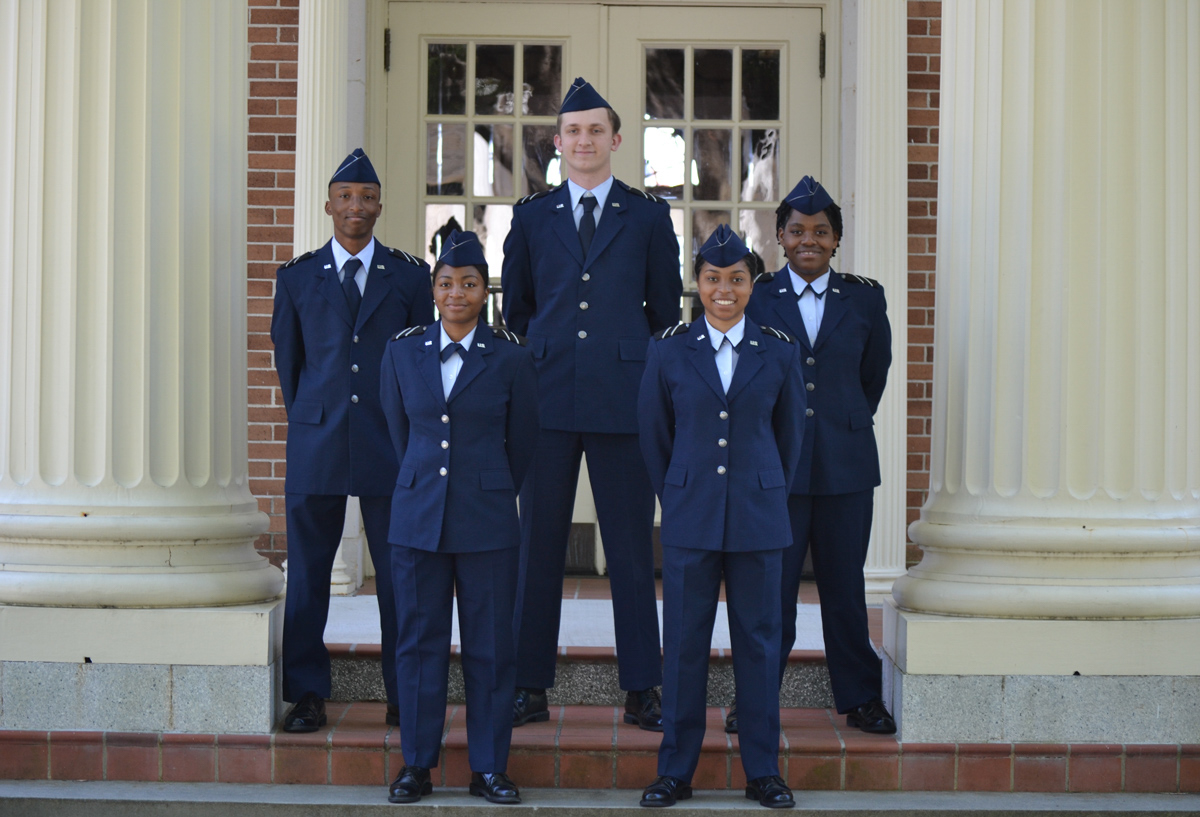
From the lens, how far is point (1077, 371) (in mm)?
4148

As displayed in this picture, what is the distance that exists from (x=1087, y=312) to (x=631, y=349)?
1446 millimetres

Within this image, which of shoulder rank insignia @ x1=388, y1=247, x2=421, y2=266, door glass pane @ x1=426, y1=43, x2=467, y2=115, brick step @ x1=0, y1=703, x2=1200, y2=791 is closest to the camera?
brick step @ x1=0, y1=703, x2=1200, y2=791

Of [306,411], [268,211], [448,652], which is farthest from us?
[268,211]

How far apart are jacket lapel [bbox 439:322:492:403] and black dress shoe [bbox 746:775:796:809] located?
1.42 metres

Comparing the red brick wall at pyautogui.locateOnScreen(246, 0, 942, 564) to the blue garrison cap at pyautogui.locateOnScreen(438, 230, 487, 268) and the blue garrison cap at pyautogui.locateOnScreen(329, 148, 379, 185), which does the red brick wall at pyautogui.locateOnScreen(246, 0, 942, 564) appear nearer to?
the blue garrison cap at pyautogui.locateOnScreen(329, 148, 379, 185)

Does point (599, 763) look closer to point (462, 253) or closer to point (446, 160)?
point (462, 253)

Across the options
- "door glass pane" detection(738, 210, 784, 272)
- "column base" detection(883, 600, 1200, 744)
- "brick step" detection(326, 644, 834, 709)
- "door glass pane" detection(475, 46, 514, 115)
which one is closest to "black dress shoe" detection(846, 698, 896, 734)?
"column base" detection(883, 600, 1200, 744)

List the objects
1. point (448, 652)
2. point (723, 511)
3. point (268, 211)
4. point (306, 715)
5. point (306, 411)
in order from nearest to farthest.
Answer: point (723, 511) → point (448, 652) → point (306, 715) → point (306, 411) → point (268, 211)

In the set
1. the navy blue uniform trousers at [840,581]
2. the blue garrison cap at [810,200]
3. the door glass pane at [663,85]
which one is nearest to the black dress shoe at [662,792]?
the navy blue uniform trousers at [840,581]

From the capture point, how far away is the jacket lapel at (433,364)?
3.82 metres

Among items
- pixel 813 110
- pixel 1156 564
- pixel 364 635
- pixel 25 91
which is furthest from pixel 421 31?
pixel 1156 564

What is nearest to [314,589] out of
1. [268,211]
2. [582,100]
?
[582,100]

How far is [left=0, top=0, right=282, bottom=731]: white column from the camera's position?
4.06 metres

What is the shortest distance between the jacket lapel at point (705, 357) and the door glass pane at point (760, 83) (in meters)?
3.17
